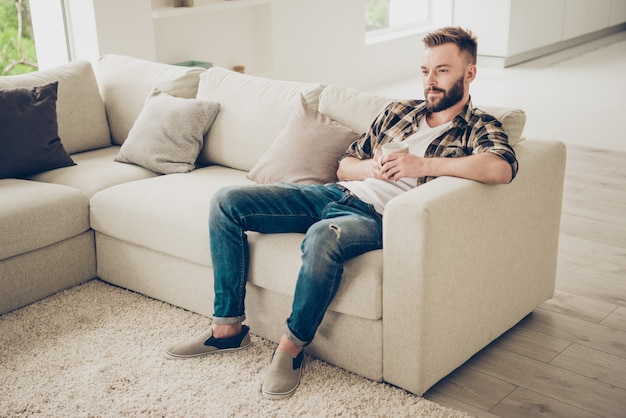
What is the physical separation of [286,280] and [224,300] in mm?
221

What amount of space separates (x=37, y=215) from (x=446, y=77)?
1.59 meters

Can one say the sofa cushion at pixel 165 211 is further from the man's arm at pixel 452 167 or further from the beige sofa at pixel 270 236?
the man's arm at pixel 452 167

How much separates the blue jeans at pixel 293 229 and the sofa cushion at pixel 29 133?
1142 mm

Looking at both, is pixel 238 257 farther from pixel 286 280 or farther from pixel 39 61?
pixel 39 61

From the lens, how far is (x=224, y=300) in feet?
8.30

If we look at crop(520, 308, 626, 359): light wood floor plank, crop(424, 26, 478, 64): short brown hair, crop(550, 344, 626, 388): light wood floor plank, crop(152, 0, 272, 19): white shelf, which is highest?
crop(424, 26, 478, 64): short brown hair

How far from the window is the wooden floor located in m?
4.25

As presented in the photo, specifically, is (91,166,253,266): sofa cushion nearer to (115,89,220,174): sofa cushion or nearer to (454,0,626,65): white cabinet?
(115,89,220,174): sofa cushion

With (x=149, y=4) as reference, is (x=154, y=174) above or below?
below

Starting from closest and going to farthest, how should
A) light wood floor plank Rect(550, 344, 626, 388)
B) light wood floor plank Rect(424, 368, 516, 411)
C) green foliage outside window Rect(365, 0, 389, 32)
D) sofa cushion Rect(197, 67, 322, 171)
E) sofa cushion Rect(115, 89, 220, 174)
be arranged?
1. light wood floor plank Rect(424, 368, 516, 411)
2. light wood floor plank Rect(550, 344, 626, 388)
3. sofa cushion Rect(197, 67, 322, 171)
4. sofa cushion Rect(115, 89, 220, 174)
5. green foliage outside window Rect(365, 0, 389, 32)

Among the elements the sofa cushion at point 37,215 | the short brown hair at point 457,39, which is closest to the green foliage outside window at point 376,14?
the sofa cushion at point 37,215

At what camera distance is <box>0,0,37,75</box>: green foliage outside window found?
459 centimetres

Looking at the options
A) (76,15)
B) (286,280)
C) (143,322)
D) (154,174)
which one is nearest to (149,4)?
(76,15)

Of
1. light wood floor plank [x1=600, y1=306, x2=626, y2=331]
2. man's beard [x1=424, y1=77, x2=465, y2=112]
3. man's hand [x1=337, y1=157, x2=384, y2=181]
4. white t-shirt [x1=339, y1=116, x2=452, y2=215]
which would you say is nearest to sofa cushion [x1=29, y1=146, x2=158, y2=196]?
man's hand [x1=337, y1=157, x2=384, y2=181]
